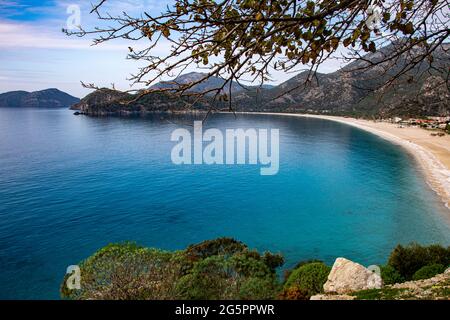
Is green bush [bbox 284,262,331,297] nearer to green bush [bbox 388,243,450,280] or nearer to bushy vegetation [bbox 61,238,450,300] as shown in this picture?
bushy vegetation [bbox 61,238,450,300]

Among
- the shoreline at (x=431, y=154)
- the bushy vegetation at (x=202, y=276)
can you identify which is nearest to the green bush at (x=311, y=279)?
the bushy vegetation at (x=202, y=276)

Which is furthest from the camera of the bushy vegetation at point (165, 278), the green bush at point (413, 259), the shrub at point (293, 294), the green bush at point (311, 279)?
the green bush at point (413, 259)

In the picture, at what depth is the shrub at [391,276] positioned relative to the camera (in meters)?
17.9

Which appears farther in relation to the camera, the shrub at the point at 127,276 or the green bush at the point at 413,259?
the green bush at the point at 413,259

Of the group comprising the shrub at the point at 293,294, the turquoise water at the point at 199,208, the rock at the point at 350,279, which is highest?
the rock at the point at 350,279

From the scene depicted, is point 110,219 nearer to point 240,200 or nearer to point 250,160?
point 240,200

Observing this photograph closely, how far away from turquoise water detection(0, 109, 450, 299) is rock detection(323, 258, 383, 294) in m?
8.35

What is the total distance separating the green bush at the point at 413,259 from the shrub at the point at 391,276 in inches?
38.4

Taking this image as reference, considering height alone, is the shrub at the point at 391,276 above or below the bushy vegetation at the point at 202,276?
below

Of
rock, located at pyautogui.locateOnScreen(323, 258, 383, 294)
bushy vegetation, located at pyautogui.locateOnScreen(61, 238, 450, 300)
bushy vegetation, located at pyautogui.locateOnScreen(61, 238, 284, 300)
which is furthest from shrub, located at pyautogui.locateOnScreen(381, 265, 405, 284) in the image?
bushy vegetation, located at pyautogui.locateOnScreen(61, 238, 284, 300)

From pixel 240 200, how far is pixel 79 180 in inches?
1024

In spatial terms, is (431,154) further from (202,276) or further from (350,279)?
(202,276)

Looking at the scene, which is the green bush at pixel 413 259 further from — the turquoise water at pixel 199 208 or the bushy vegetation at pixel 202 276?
the turquoise water at pixel 199 208

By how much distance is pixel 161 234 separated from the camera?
31297mm
